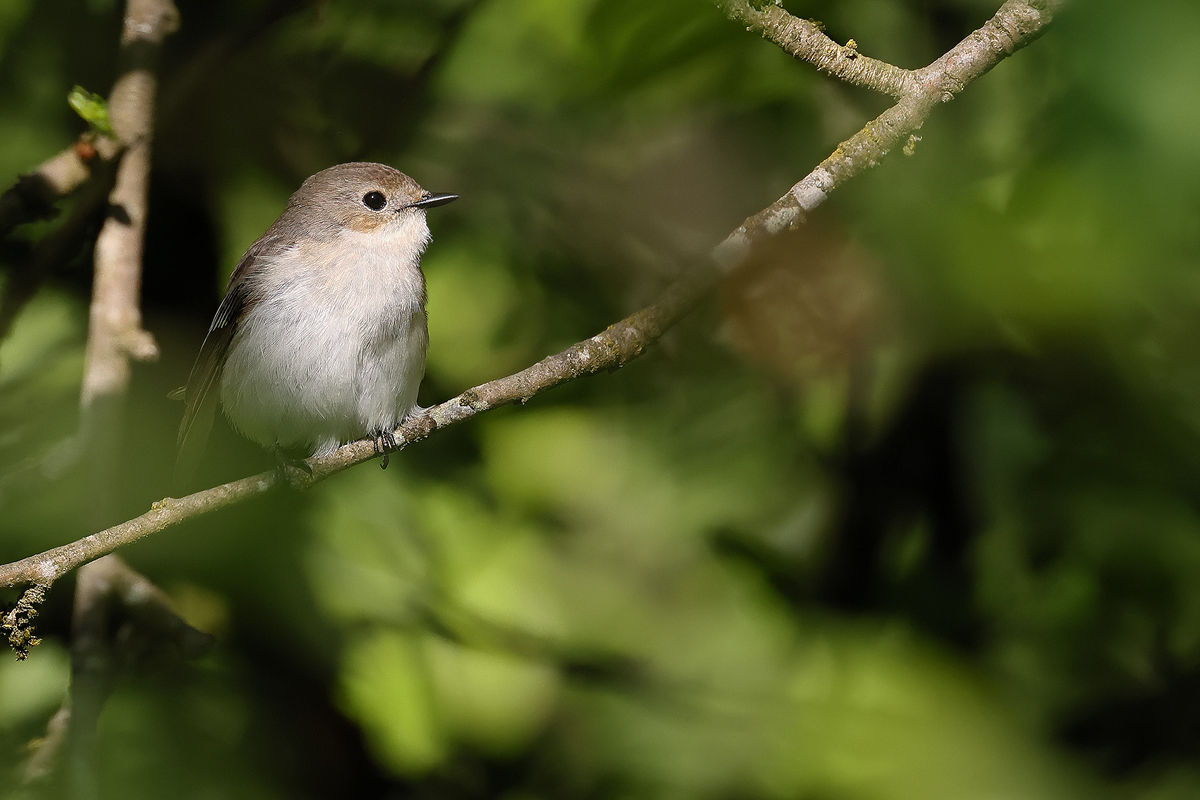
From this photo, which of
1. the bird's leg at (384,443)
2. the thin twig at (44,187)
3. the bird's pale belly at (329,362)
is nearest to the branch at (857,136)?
the bird's leg at (384,443)

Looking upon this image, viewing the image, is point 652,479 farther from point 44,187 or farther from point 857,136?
point 44,187

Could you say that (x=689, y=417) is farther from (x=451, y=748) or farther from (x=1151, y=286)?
(x=1151, y=286)

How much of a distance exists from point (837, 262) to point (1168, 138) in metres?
1.39

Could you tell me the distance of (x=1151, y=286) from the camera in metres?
1.92

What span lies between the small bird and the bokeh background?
20 centimetres

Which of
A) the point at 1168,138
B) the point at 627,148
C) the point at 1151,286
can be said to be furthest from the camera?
the point at 627,148

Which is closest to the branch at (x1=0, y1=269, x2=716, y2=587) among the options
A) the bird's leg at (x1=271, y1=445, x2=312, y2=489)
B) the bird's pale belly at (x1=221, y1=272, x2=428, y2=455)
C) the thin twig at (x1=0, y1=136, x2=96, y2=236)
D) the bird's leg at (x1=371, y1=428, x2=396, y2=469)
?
the bird's leg at (x1=271, y1=445, x2=312, y2=489)

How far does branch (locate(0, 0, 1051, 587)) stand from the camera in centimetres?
220

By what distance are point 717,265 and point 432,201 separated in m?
1.70

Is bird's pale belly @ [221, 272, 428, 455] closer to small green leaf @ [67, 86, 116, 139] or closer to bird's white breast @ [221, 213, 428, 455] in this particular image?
bird's white breast @ [221, 213, 428, 455]

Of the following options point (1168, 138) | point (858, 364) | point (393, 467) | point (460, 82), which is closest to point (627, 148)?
point (460, 82)

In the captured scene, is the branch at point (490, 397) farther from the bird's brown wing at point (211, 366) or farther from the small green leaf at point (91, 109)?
the small green leaf at point (91, 109)

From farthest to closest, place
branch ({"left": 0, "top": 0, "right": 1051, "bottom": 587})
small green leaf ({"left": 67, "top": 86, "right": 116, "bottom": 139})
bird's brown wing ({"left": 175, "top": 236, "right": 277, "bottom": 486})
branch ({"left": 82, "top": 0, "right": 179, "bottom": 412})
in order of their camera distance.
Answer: bird's brown wing ({"left": 175, "top": 236, "right": 277, "bottom": 486}) → branch ({"left": 82, "top": 0, "right": 179, "bottom": 412}) → small green leaf ({"left": 67, "top": 86, "right": 116, "bottom": 139}) → branch ({"left": 0, "top": 0, "right": 1051, "bottom": 587})

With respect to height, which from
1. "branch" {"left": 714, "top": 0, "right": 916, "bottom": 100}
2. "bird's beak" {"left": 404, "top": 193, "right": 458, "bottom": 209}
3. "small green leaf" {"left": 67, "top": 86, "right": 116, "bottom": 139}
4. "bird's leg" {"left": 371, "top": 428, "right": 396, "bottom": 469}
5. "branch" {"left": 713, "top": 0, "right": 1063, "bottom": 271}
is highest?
"bird's beak" {"left": 404, "top": 193, "right": 458, "bottom": 209}
